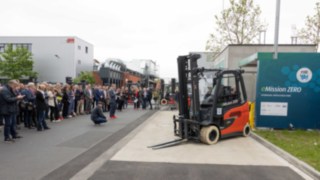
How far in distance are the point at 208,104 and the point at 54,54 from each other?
5240cm

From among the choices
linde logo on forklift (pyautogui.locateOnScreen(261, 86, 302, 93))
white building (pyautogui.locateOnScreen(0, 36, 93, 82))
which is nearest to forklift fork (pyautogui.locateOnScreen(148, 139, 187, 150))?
linde logo on forklift (pyautogui.locateOnScreen(261, 86, 302, 93))

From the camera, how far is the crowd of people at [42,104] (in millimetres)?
9352

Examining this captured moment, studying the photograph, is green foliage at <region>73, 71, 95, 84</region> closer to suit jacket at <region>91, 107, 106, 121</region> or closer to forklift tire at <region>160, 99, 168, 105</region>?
forklift tire at <region>160, 99, 168, 105</region>

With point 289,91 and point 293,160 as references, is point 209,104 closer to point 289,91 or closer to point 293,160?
point 293,160

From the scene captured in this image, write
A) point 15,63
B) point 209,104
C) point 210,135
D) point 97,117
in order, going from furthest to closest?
point 15,63, point 97,117, point 209,104, point 210,135

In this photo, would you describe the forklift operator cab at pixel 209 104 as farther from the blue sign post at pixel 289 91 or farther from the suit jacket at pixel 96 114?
the suit jacket at pixel 96 114

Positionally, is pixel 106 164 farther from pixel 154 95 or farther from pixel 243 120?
pixel 154 95

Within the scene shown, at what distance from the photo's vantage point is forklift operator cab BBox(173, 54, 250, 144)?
9.69 m

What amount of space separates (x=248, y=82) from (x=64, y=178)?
62.3 ft

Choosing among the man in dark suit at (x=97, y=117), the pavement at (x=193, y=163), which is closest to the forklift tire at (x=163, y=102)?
the man in dark suit at (x=97, y=117)

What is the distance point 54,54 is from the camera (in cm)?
5747

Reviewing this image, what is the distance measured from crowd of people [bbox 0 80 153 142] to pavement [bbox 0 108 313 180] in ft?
3.15

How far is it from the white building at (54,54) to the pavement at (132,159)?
158 feet

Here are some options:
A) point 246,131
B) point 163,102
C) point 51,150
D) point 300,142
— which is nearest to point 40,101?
point 51,150
